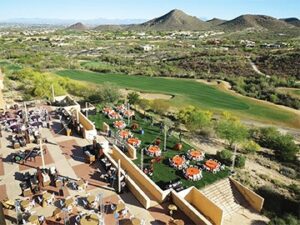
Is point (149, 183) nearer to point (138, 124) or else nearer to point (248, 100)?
point (138, 124)

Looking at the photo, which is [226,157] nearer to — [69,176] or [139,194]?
[139,194]

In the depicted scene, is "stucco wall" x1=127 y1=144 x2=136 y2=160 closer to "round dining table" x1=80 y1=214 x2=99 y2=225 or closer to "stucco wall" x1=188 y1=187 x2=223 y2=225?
"stucco wall" x1=188 y1=187 x2=223 y2=225

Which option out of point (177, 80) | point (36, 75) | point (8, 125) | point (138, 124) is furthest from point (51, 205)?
point (177, 80)

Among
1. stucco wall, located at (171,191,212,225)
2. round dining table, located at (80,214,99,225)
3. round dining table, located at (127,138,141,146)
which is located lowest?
round dining table, located at (127,138,141,146)

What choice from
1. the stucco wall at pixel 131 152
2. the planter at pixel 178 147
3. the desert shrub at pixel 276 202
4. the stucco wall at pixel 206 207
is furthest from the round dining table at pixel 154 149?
the desert shrub at pixel 276 202

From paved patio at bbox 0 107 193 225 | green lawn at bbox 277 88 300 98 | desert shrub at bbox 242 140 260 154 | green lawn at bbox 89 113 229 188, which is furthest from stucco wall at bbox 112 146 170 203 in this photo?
green lawn at bbox 277 88 300 98
